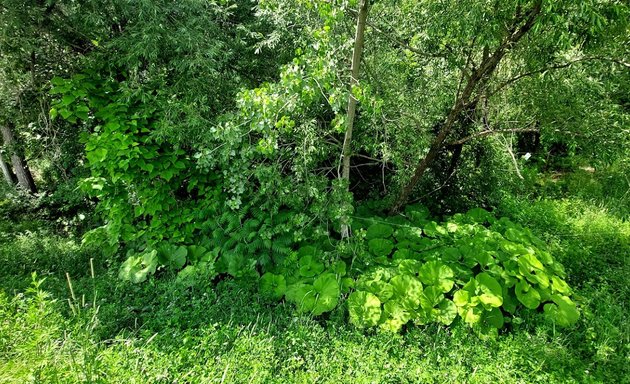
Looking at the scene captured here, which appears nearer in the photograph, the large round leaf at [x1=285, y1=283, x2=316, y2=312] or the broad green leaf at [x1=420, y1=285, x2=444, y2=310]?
the broad green leaf at [x1=420, y1=285, x2=444, y2=310]

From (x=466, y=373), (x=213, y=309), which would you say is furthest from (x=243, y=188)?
(x=466, y=373)

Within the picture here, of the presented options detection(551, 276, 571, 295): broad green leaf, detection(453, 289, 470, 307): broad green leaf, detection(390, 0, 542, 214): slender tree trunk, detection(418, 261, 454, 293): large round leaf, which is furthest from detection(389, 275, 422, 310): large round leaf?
detection(390, 0, 542, 214): slender tree trunk

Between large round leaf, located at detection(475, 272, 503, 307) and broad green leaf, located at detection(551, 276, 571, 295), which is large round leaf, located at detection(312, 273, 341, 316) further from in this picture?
broad green leaf, located at detection(551, 276, 571, 295)

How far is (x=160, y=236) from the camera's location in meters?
3.34

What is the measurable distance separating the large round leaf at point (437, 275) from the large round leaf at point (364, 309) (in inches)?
16.9

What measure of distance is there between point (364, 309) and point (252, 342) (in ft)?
2.65

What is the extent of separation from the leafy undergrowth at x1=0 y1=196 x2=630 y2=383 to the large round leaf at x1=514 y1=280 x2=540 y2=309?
108mm

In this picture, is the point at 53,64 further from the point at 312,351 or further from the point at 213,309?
the point at 312,351

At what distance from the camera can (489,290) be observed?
2523 millimetres

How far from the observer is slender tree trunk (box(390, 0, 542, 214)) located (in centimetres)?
241

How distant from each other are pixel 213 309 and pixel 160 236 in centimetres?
111

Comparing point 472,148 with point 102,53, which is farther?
point 472,148

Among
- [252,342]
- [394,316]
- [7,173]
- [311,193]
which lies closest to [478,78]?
[311,193]

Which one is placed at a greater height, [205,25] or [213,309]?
[205,25]
